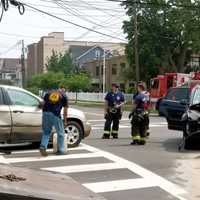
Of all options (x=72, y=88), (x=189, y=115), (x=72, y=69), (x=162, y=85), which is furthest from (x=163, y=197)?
(x=72, y=69)

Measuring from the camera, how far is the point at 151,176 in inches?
392

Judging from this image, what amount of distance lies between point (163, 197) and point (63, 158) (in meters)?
4.34

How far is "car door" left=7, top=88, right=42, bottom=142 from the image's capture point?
13164mm

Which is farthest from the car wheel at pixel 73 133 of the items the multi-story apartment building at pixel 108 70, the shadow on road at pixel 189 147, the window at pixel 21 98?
the multi-story apartment building at pixel 108 70

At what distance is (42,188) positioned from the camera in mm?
3734

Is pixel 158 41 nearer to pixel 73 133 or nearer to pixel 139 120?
pixel 139 120

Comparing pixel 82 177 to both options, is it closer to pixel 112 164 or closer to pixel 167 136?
pixel 112 164

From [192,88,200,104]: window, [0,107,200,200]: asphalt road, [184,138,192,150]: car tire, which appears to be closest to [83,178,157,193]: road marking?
[0,107,200,200]: asphalt road

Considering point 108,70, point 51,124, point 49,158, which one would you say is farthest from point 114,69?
point 49,158

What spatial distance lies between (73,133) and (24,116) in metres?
1.49

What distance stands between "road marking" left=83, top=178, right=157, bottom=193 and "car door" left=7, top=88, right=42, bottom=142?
4237mm

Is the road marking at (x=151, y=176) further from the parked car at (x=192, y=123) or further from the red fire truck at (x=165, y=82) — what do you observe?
the red fire truck at (x=165, y=82)

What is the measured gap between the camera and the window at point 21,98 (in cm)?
1344

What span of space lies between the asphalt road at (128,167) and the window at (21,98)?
3.49 feet
